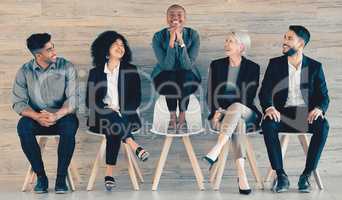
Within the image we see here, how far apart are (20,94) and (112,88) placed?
60 centimetres

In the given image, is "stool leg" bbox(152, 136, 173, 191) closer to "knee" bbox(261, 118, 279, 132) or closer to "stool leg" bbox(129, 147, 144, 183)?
"stool leg" bbox(129, 147, 144, 183)

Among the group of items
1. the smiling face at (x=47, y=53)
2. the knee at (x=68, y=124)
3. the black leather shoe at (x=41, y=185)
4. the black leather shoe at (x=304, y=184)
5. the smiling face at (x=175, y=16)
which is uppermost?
the smiling face at (x=175, y=16)

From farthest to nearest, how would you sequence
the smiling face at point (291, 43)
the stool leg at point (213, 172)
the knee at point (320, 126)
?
the stool leg at point (213, 172) → the smiling face at point (291, 43) → the knee at point (320, 126)

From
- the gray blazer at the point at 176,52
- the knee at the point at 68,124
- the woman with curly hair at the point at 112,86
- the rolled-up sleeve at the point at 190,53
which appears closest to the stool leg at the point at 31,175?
the knee at the point at 68,124

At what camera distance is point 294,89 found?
4.94 m

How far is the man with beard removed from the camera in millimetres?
4844

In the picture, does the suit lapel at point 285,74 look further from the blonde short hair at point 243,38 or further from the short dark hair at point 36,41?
the short dark hair at point 36,41

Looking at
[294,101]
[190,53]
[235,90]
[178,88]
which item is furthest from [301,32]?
[178,88]

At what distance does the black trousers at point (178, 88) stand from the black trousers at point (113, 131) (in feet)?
1.05

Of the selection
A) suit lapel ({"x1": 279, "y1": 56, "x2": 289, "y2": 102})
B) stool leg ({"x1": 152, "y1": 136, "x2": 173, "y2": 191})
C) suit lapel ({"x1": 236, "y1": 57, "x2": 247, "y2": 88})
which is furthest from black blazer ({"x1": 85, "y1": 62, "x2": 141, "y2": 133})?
suit lapel ({"x1": 279, "y1": 56, "x2": 289, "y2": 102})

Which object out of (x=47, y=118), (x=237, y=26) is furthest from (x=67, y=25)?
(x=237, y=26)

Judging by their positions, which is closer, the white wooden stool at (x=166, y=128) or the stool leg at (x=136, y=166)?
the white wooden stool at (x=166, y=128)

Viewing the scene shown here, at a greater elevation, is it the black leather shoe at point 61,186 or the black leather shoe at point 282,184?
the black leather shoe at point 282,184

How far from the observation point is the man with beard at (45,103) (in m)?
4.84
